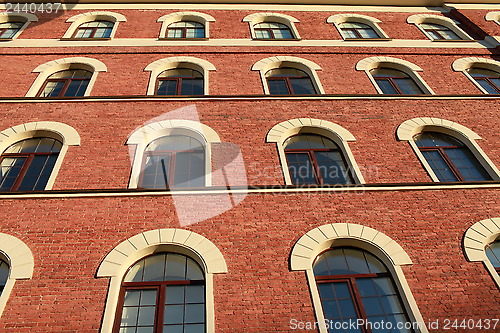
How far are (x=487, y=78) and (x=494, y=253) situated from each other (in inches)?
333

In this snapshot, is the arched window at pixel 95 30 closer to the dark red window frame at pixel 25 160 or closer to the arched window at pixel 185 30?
the arched window at pixel 185 30

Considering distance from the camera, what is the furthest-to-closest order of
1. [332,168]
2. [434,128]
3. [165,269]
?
1. [434,128]
2. [332,168]
3. [165,269]

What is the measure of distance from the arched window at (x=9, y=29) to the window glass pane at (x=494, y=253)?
16.3 metres

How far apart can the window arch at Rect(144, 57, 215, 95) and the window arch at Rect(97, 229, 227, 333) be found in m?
5.63

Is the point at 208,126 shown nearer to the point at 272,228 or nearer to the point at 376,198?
the point at 272,228

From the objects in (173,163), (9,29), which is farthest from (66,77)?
(173,163)

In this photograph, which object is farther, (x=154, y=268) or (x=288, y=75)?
(x=288, y=75)

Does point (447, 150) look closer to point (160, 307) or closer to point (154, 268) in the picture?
point (154, 268)

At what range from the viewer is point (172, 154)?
10.6m

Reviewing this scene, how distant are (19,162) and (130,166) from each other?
2.75m

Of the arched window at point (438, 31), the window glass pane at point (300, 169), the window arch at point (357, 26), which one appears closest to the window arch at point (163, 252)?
the window glass pane at point (300, 169)

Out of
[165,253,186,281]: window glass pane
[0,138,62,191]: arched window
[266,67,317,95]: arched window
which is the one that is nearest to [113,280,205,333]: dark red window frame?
[165,253,186,281]: window glass pane

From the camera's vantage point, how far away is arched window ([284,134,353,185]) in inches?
401

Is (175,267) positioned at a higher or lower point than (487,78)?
lower
